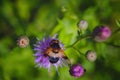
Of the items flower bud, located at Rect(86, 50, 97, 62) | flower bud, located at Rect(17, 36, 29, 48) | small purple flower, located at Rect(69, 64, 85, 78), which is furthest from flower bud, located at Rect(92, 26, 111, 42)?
flower bud, located at Rect(17, 36, 29, 48)

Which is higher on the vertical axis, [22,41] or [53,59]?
[22,41]

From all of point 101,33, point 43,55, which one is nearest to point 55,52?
point 43,55

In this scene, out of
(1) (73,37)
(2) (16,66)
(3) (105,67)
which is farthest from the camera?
(2) (16,66)

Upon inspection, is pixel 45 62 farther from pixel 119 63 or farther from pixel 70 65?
pixel 119 63

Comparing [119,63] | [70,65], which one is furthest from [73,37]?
[119,63]

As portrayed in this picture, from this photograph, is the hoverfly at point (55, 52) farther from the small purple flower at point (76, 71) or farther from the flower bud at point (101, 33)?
the flower bud at point (101, 33)

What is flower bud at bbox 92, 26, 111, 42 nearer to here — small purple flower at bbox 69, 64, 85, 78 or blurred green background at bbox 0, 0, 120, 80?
blurred green background at bbox 0, 0, 120, 80

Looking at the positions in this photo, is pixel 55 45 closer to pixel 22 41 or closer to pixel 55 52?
pixel 55 52

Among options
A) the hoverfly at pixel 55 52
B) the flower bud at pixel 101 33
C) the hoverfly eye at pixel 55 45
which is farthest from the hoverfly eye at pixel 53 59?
the flower bud at pixel 101 33
